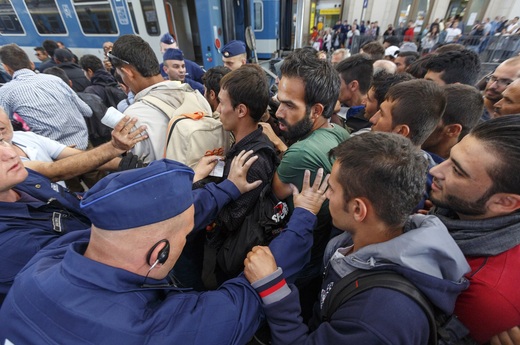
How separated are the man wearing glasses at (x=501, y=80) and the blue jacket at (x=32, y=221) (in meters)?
3.98

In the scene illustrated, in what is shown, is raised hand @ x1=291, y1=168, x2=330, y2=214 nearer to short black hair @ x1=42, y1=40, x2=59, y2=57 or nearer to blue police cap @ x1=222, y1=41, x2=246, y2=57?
blue police cap @ x1=222, y1=41, x2=246, y2=57

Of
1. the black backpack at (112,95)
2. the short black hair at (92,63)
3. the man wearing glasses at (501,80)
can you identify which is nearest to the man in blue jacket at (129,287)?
the man wearing glasses at (501,80)

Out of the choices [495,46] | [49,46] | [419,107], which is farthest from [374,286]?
[495,46]

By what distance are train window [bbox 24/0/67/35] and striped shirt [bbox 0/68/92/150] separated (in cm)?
668

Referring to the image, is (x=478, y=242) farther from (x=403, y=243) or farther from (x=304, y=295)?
(x=304, y=295)

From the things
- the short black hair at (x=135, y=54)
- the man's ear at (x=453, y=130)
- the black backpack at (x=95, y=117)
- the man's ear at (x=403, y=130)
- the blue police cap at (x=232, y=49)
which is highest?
the short black hair at (x=135, y=54)

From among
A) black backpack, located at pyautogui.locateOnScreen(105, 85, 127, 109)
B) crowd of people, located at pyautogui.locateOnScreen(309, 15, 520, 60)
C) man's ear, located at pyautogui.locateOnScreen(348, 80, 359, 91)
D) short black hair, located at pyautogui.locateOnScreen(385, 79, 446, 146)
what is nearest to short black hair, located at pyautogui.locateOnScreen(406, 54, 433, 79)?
man's ear, located at pyautogui.locateOnScreen(348, 80, 359, 91)

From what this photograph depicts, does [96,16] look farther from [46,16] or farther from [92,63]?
[92,63]

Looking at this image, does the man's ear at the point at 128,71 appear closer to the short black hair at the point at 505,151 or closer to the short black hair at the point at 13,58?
the short black hair at the point at 13,58

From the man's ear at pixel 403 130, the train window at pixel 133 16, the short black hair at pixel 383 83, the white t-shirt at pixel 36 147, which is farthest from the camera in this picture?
the train window at pixel 133 16

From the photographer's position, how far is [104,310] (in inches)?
29.4

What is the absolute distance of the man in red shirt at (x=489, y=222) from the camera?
2.95ft

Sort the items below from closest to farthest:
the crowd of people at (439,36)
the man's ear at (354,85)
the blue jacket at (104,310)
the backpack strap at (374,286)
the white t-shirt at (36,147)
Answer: the blue jacket at (104,310) → the backpack strap at (374,286) → the white t-shirt at (36,147) → the man's ear at (354,85) → the crowd of people at (439,36)

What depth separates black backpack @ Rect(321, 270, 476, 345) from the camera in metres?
0.84
